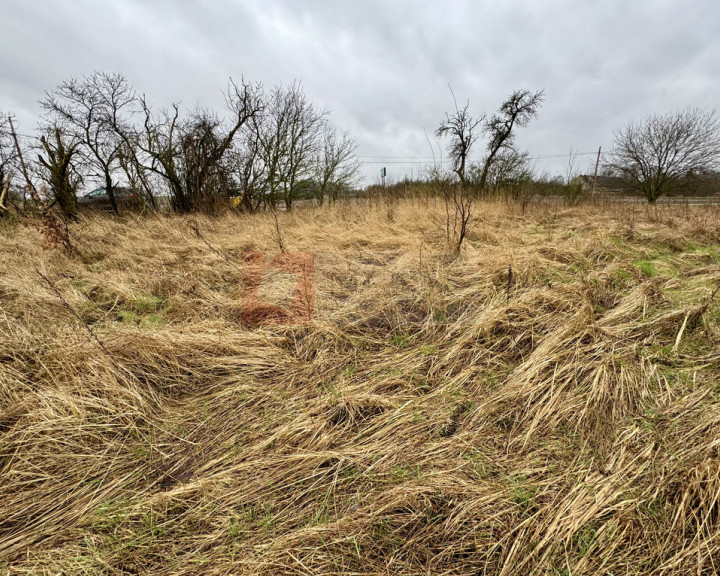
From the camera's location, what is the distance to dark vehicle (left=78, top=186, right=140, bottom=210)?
458 inches

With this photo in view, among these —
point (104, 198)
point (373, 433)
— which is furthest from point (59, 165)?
point (373, 433)

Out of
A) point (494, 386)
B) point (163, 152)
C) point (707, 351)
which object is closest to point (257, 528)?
point (494, 386)

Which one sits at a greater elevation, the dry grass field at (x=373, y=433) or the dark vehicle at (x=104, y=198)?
the dark vehicle at (x=104, y=198)

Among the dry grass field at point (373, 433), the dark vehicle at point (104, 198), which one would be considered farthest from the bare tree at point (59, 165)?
the dry grass field at point (373, 433)

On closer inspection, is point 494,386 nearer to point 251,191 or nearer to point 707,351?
point 707,351

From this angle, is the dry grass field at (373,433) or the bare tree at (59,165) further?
the bare tree at (59,165)

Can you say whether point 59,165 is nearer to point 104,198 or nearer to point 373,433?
point 104,198

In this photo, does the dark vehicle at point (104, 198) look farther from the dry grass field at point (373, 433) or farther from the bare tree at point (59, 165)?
the dry grass field at point (373, 433)

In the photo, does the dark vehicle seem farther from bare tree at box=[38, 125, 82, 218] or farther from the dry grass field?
the dry grass field

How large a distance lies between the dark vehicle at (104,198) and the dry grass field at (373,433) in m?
11.6

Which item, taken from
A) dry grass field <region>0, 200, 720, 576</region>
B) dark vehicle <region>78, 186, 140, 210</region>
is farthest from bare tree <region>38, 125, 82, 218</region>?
dry grass field <region>0, 200, 720, 576</region>

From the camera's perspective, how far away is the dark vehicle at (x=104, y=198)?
38.2 ft

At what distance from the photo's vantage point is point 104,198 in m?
12.6

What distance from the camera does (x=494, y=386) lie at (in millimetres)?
1615
